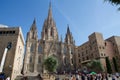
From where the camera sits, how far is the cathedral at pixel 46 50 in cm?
4791

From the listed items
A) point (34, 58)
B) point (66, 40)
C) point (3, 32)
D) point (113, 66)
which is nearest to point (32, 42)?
point (34, 58)

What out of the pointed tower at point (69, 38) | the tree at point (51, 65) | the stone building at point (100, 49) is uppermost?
the pointed tower at point (69, 38)

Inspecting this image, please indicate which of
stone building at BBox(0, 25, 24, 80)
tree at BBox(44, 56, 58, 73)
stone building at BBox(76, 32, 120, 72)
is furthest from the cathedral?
stone building at BBox(0, 25, 24, 80)

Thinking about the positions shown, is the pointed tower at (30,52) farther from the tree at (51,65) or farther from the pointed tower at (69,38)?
the pointed tower at (69,38)

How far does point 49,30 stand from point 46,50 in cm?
1261

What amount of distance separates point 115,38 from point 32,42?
32.9m

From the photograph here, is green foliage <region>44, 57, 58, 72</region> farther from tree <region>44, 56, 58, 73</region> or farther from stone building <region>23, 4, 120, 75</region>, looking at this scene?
stone building <region>23, 4, 120, 75</region>

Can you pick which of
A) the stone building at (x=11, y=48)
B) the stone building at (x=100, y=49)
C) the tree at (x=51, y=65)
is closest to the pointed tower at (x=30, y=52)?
the tree at (x=51, y=65)

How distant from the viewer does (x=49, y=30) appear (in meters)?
60.6

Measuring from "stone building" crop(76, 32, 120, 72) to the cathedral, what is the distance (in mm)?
5816

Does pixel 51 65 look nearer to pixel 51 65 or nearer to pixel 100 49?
pixel 51 65

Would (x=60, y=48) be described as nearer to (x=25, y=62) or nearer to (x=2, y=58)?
(x=25, y=62)

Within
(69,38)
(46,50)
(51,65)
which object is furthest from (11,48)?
(69,38)

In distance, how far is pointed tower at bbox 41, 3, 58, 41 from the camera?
192 ft
